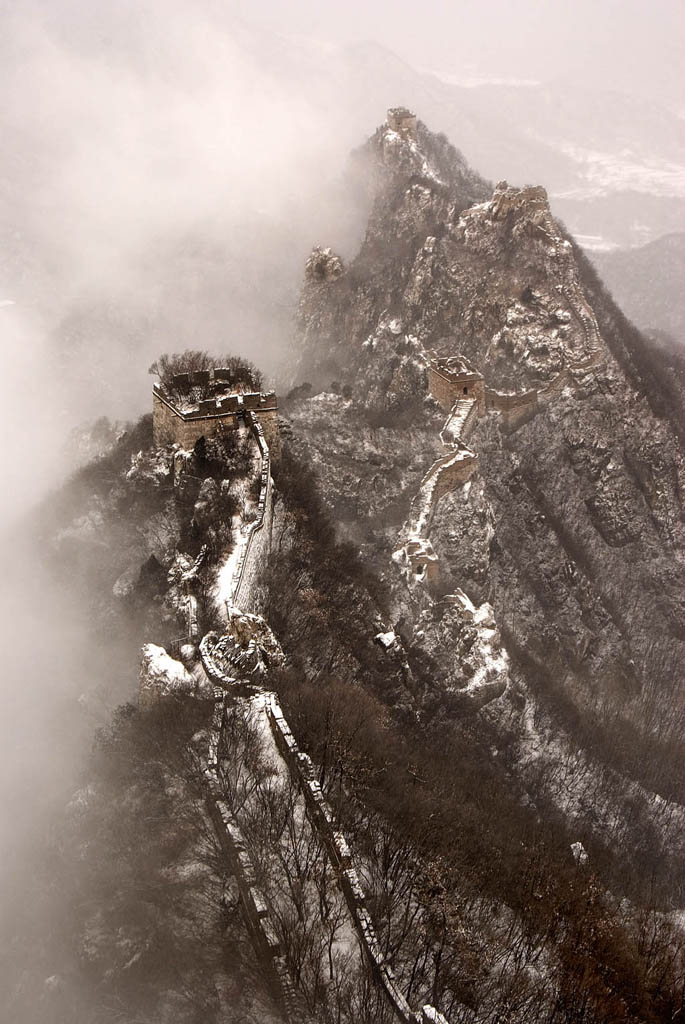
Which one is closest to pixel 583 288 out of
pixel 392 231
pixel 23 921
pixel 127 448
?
pixel 392 231

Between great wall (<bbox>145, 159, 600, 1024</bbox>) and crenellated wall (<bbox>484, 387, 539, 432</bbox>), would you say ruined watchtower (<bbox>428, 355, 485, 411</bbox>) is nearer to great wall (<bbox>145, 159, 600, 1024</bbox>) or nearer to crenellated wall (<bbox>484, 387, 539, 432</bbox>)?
great wall (<bbox>145, 159, 600, 1024</bbox>)

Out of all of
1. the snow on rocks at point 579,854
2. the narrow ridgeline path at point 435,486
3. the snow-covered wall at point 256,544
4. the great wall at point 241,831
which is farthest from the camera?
the narrow ridgeline path at point 435,486

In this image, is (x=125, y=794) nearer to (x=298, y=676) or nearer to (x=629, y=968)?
(x=298, y=676)

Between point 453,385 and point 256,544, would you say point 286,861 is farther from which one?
point 453,385

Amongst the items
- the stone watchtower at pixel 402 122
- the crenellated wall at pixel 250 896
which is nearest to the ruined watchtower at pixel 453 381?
the stone watchtower at pixel 402 122

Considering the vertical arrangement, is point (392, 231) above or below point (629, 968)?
above

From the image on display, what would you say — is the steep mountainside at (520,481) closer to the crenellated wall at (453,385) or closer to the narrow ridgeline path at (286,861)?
the crenellated wall at (453,385)

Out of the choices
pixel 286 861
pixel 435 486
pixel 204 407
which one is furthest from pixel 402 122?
pixel 286 861
